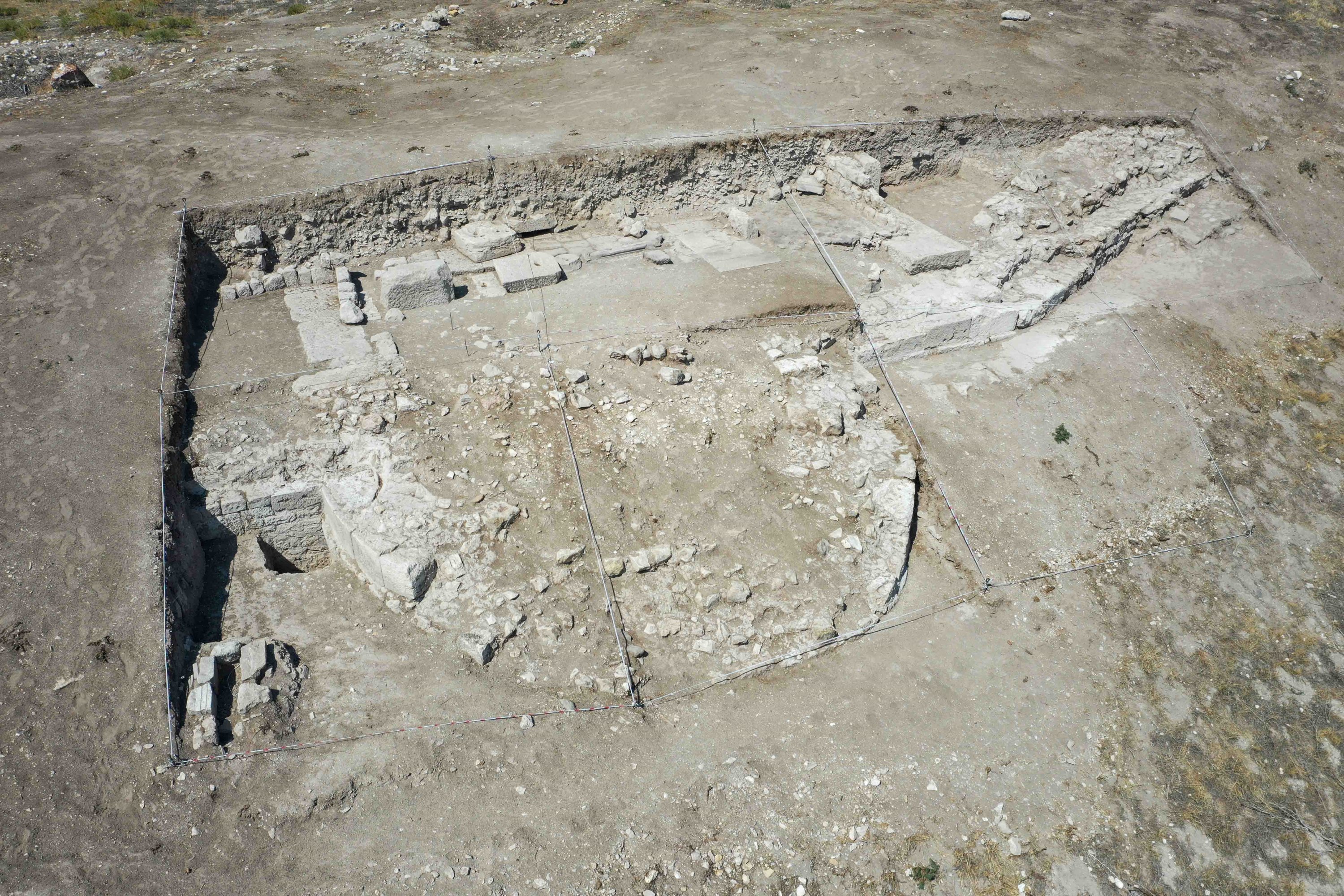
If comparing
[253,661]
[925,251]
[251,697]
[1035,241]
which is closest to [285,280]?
[253,661]

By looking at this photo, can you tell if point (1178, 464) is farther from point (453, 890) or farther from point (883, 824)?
point (453, 890)

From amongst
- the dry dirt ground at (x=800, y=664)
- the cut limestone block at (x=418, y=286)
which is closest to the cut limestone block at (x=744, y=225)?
the dry dirt ground at (x=800, y=664)

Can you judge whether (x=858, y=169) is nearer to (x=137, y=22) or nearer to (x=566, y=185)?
(x=566, y=185)

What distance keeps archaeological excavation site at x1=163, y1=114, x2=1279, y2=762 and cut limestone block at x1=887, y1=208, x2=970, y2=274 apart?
1.8 inches

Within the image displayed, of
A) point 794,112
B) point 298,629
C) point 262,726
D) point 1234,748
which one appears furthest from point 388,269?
point 1234,748

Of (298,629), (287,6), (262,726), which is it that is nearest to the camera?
(262,726)

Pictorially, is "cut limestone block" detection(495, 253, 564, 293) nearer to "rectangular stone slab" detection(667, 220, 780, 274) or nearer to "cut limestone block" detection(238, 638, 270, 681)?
"rectangular stone slab" detection(667, 220, 780, 274)

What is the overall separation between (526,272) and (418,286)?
4.49ft

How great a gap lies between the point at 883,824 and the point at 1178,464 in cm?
634

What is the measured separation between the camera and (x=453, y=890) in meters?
5.45

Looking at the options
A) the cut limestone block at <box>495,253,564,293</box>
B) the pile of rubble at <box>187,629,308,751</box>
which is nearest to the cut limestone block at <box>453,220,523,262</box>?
the cut limestone block at <box>495,253,564,293</box>

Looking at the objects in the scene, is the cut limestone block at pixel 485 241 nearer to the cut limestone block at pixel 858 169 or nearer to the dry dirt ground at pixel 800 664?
the dry dirt ground at pixel 800 664

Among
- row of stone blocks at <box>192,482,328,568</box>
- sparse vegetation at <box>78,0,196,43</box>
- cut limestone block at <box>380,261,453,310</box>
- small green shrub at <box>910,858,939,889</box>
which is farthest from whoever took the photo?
sparse vegetation at <box>78,0,196,43</box>

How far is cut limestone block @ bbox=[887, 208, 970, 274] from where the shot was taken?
10984mm
